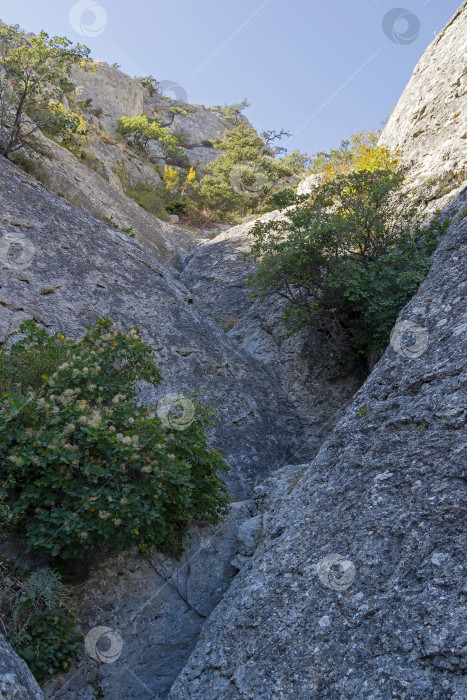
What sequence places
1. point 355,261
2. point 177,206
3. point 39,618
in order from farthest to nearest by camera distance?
point 177,206 → point 355,261 → point 39,618

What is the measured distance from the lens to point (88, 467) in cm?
534

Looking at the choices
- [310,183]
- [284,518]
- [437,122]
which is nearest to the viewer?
[284,518]

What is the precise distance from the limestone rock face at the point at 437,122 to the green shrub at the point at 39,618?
12.8 m

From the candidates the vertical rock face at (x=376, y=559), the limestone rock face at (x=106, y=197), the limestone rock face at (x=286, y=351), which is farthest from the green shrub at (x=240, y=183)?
the vertical rock face at (x=376, y=559)

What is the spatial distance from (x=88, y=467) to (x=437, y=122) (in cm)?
1609

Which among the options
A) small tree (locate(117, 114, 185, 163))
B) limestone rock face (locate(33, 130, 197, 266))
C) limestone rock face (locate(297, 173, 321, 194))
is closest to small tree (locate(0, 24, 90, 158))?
limestone rock face (locate(33, 130, 197, 266))

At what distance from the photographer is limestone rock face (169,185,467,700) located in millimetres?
3713

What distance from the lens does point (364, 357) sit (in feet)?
43.3

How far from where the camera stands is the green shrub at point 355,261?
11.2 meters

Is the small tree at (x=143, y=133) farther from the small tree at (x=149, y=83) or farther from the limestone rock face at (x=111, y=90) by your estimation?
the small tree at (x=149, y=83)

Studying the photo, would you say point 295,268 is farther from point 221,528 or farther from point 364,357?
point 221,528

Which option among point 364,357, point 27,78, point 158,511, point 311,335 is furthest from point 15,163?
point 158,511

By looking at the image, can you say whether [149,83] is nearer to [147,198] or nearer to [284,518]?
[147,198]

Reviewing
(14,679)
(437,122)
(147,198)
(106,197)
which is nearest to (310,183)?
(437,122)
